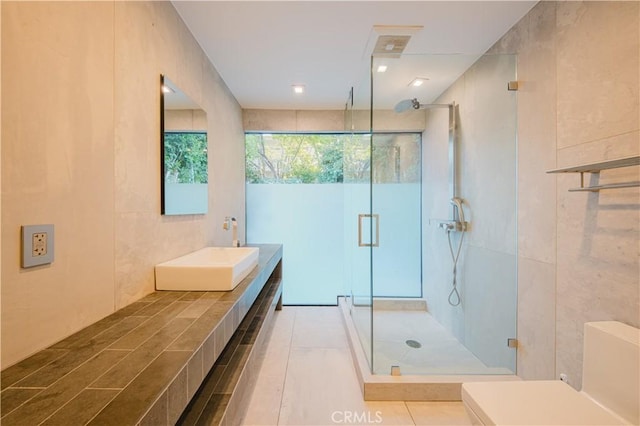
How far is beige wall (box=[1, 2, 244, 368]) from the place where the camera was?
2.81ft

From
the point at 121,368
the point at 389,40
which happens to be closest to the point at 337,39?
the point at 389,40

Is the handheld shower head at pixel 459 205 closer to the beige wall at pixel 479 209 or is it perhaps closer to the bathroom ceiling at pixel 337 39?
the beige wall at pixel 479 209

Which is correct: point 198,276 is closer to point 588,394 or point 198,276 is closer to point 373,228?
point 373,228

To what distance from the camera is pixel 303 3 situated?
1.79 meters

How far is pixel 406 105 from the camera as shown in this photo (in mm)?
2830

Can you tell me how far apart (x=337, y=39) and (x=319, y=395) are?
8.40ft

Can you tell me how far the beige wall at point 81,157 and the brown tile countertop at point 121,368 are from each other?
10 cm

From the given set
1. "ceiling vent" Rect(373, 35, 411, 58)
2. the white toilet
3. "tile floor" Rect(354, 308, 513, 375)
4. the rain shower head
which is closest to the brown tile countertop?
the white toilet

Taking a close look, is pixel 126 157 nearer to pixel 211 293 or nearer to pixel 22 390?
pixel 211 293

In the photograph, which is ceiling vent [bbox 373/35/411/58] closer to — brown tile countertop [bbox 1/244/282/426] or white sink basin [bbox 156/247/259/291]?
white sink basin [bbox 156/247/259/291]

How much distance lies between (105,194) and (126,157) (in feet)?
0.75

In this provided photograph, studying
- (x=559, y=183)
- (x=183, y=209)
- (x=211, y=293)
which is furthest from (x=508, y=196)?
(x=183, y=209)

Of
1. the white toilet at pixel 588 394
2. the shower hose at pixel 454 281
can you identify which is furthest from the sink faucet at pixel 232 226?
the white toilet at pixel 588 394

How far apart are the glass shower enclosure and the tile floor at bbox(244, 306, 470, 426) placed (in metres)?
0.23
